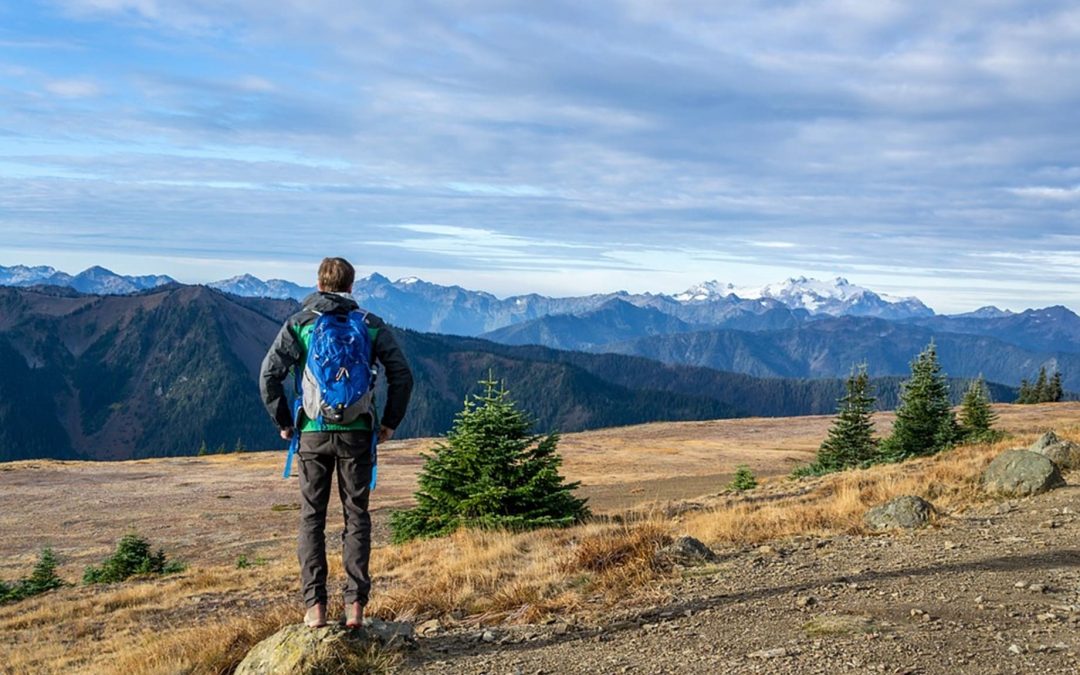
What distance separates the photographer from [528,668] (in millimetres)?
6223

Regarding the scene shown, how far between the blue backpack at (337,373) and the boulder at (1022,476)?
11071 millimetres

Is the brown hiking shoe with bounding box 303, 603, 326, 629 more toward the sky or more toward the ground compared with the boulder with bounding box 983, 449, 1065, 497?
more toward the ground

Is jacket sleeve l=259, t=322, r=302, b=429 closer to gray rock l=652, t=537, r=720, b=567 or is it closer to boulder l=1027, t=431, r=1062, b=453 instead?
gray rock l=652, t=537, r=720, b=567

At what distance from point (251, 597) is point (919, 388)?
2510cm

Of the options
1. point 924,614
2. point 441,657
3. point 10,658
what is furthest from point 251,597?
point 924,614

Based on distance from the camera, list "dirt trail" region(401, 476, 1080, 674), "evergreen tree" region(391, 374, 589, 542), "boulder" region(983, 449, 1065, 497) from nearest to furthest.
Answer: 1. "dirt trail" region(401, 476, 1080, 674)
2. "boulder" region(983, 449, 1065, 497)
3. "evergreen tree" region(391, 374, 589, 542)

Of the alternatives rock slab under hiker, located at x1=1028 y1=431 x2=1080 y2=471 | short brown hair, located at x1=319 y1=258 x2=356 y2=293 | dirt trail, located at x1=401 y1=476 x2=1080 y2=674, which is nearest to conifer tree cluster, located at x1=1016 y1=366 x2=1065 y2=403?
rock slab under hiker, located at x1=1028 y1=431 x2=1080 y2=471

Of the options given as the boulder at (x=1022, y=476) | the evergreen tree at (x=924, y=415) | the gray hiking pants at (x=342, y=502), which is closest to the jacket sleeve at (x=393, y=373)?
the gray hiking pants at (x=342, y=502)

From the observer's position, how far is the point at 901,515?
432 inches

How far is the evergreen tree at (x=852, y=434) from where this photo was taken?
31.2m

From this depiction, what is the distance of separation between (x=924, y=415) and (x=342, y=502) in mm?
28304

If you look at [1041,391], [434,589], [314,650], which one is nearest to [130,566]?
[434,589]

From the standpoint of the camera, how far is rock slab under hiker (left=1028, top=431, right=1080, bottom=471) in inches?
593

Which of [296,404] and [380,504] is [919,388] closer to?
[380,504]
